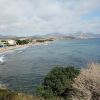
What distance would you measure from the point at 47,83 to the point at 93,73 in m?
5.75

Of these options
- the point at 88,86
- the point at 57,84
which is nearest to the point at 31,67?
the point at 57,84

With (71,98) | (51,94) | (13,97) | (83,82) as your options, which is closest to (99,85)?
(83,82)

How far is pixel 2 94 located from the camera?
12.4m

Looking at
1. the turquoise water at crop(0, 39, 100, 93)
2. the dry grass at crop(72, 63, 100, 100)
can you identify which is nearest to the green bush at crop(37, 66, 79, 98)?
the dry grass at crop(72, 63, 100, 100)

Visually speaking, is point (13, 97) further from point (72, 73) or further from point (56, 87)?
point (72, 73)

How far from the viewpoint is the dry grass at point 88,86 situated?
1758 centimetres

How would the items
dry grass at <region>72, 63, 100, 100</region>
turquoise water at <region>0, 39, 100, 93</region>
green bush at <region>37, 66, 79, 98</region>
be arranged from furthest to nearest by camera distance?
1. turquoise water at <region>0, 39, 100, 93</region>
2. green bush at <region>37, 66, 79, 98</region>
3. dry grass at <region>72, 63, 100, 100</region>

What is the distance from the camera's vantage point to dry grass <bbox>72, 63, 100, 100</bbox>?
1758cm

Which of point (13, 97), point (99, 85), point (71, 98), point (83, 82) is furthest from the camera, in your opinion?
point (71, 98)

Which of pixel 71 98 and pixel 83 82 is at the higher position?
pixel 83 82

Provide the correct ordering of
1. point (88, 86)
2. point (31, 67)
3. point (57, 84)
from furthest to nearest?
1. point (31, 67)
2. point (57, 84)
3. point (88, 86)

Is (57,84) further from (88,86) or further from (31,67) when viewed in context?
(31,67)

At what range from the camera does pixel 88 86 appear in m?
18.0

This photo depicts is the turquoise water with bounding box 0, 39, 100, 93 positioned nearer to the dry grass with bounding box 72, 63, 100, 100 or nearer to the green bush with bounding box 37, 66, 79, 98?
the green bush with bounding box 37, 66, 79, 98
